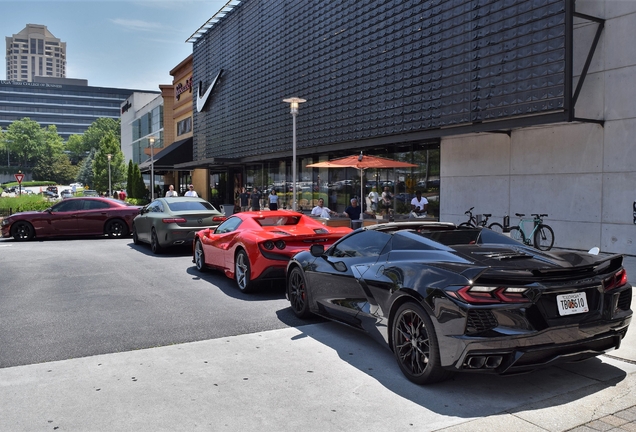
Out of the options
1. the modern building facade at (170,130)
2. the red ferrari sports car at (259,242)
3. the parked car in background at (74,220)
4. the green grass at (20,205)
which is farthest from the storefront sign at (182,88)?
the red ferrari sports car at (259,242)

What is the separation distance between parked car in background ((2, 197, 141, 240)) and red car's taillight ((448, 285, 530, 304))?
16390 mm

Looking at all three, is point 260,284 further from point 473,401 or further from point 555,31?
point 555,31

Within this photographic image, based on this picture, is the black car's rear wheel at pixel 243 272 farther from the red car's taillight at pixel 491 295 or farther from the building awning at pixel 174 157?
the building awning at pixel 174 157

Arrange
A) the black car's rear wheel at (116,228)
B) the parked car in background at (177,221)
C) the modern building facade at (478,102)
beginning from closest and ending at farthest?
the modern building facade at (478,102) < the parked car in background at (177,221) < the black car's rear wheel at (116,228)

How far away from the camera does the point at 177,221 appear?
13.7 meters

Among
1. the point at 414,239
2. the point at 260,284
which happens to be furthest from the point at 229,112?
the point at 414,239

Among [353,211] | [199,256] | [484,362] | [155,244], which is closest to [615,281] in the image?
[484,362]

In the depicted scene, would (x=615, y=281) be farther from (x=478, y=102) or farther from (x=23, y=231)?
(x=23, y=231)

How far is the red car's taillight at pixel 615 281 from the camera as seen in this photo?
14.9 feet

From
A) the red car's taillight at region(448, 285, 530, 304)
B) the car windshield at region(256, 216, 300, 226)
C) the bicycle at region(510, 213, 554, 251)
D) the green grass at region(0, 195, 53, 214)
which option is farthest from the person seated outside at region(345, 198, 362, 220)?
the green grass at region(0, 195, 53, 214)

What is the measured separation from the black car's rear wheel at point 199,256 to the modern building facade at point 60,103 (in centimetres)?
17168

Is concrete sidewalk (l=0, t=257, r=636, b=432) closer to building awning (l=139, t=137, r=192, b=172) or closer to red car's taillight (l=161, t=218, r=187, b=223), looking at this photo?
red car's taillight (l=161, t=218, r=187, b=223)

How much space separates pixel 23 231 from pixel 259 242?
1328cm

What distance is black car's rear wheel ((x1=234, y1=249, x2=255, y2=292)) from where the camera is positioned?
8453 millimetres
